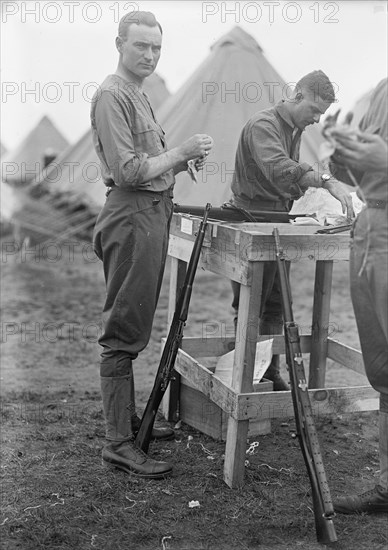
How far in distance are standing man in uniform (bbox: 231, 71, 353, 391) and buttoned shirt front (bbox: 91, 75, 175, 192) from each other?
0.51 m

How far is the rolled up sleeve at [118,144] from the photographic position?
3.13m

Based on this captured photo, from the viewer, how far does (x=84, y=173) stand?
454 inches

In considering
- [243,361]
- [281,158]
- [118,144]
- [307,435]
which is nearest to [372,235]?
[307,435]

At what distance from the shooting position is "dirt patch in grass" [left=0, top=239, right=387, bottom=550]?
2.84m

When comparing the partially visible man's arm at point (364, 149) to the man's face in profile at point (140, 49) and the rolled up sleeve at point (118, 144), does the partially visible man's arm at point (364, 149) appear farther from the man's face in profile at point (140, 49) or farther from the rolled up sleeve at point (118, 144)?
the man's face in profile at point (140, 49)

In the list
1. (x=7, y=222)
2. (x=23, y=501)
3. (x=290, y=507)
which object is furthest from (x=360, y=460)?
(x=7, y=222)

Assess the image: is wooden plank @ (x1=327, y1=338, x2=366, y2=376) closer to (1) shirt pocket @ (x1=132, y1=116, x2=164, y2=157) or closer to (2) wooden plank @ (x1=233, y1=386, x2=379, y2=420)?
(2) wooden plank @ (x1=233, y1=386, x2=379, y2=420)

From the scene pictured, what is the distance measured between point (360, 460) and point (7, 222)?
9.73 metres

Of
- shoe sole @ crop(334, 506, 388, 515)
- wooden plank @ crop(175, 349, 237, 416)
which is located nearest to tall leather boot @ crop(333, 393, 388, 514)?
shoe sole @ crop(334, 506, 388, 515)

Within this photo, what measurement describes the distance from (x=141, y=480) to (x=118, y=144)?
1.54m

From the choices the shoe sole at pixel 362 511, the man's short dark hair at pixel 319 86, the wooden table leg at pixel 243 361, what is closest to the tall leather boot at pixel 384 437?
the shoe sole at pixel 362 511

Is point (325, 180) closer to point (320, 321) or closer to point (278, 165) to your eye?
point (278, 165)

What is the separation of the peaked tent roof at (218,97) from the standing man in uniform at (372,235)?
298 centimetres

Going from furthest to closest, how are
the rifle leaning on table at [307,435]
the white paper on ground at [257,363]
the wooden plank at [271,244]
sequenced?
the white paper on ground at [257,363]
the wooden plank at [271,244]
the rifle leaning on table at [307,435]
